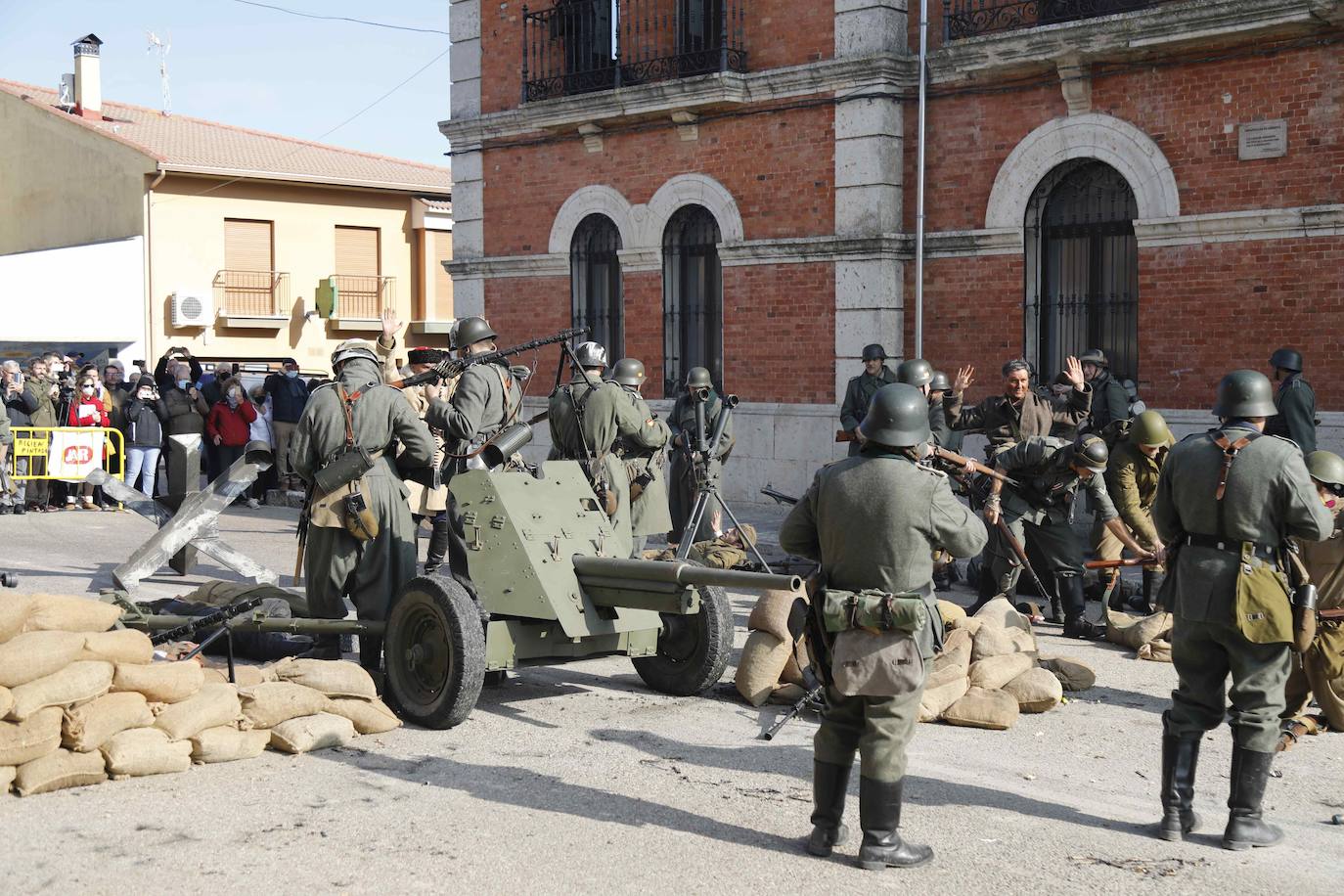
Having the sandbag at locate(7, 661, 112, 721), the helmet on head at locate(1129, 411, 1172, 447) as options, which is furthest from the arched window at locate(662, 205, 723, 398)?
the sandbag at locate(7, 661, 112, 721)

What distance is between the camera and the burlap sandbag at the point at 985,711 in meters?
7.11

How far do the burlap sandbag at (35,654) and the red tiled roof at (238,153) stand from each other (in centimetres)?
2588

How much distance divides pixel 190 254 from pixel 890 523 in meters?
28.6

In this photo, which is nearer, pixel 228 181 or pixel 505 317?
pixel 505 317

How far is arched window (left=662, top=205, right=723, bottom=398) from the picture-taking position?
17.2 meters

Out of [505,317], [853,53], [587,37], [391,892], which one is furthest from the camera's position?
[505,317]

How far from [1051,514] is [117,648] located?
Answer: 19.2 ft

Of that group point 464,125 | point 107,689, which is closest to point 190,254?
point 464,125

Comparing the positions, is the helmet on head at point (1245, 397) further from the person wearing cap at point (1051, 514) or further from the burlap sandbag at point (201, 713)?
the burlap sandbag at point (201, 713)

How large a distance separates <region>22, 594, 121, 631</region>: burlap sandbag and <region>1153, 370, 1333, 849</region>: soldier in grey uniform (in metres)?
4.42

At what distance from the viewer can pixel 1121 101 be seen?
13758 mm

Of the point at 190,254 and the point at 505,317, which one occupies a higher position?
the point at 190,254

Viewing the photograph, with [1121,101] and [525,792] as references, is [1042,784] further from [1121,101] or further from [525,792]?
[1121,101]

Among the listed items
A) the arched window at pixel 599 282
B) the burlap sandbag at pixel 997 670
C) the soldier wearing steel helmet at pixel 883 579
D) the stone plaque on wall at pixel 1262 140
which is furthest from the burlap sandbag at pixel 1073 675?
the arched window at pixel 599 282
